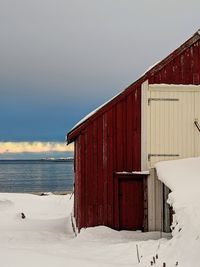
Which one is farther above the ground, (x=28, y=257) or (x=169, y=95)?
(x=169, y=95)

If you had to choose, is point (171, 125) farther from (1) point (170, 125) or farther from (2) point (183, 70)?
(2) point (183, 70)

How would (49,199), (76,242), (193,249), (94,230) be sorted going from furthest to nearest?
(49,199)
(94,230)
(76,242)
(193,249)

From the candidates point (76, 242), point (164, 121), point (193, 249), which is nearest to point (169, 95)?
point (164, 121)

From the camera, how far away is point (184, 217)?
9047 millimetres

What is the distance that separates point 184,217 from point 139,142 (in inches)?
214

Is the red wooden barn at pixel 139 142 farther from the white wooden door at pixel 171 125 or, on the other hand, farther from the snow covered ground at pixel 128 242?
the snow covered ground at pixel 128 242

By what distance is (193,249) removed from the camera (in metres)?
7.78

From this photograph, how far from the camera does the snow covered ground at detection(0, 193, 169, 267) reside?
8.15 m

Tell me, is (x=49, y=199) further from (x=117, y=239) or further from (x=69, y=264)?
(x=69, y=264)

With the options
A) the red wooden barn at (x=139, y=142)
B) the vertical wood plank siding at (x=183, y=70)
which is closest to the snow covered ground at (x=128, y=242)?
the red wooden barn at (x=139, y=142)

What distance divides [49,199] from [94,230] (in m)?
21.1

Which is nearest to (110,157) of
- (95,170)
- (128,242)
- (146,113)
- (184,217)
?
(95,170)

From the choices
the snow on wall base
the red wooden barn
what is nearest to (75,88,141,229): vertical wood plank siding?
the red wooden barn

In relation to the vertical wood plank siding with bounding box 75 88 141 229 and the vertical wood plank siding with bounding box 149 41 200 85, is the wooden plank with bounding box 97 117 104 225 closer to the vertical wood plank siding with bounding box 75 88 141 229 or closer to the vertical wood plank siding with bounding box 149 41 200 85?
the vertical wood plank siding with bounding box 75 88 141 229
